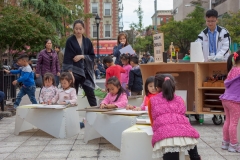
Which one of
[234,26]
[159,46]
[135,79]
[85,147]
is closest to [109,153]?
[85,147]

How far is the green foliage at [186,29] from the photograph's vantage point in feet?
154

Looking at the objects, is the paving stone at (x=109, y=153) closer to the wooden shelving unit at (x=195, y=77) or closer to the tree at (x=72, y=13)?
the wooden shelving unit at (x=195, y=77)

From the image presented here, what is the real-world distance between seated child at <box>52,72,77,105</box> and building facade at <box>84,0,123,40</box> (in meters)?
51.6

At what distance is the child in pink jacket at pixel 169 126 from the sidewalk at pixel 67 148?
134cm

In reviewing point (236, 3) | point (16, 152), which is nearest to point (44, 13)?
point (16, 152)

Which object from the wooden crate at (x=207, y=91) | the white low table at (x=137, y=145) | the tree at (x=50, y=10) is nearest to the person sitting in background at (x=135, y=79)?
the wooden crate at (x=207, y=91)

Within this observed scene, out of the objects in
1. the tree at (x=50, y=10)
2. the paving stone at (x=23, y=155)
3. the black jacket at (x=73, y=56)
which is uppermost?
the tree at (x=50, y=10)

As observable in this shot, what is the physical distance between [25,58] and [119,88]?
429 centimetres

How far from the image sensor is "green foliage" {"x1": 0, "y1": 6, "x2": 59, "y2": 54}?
12785 mm

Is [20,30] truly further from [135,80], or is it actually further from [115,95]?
[115,95]

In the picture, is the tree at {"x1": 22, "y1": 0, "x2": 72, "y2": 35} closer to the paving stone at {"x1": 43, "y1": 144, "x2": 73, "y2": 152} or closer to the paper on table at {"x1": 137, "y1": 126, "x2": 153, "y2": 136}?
the paving stone at {"x1": 43, "y1": 144, "x2": 73, "y2": 152}

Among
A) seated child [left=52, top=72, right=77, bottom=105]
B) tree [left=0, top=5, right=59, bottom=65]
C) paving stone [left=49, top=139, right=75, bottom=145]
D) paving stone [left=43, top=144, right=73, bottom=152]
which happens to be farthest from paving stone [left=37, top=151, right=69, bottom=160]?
tree [left=0, top=5, right=59, bottom=65]

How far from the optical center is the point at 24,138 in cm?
717

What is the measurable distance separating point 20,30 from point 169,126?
937 centimetres
